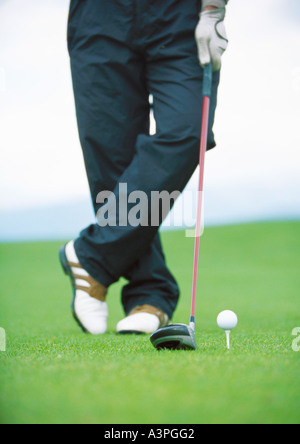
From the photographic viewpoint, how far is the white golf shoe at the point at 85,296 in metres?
1.96

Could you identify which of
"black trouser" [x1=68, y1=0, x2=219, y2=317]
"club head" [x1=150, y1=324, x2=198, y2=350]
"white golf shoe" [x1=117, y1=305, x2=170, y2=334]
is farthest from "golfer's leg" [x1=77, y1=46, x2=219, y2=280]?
"club head" [x1=150, y1=324, x2=198, y2=350]

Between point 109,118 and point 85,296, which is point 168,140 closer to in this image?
point 109,118

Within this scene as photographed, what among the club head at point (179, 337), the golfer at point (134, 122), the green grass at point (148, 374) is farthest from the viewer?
the golfer at point (134, 122)

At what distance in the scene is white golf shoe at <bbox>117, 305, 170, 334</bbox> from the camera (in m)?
1.84

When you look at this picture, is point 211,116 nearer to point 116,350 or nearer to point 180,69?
point 180,69

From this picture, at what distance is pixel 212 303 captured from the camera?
2.94 meters

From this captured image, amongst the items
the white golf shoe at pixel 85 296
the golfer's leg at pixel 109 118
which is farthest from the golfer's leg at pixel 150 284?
the white golf shoe at pixel 85 296

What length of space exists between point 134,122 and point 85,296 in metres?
0.73

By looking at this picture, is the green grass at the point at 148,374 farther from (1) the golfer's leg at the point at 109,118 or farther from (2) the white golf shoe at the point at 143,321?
(1) the golfer's leg at the point at 109,118

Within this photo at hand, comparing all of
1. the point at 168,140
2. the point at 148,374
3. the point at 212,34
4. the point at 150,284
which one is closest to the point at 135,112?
the point at 168,140

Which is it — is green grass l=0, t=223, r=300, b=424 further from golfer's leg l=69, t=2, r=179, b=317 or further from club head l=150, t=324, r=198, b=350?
golfer's leg l=69, t=2, r=179, b=317

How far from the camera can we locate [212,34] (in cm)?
173

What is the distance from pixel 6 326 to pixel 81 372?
4.20ft
